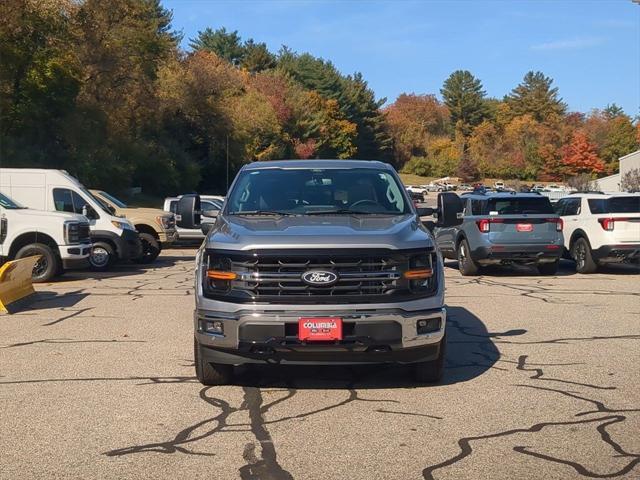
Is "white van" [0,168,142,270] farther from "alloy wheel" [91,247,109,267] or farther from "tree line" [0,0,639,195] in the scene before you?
"tree line" [0,0,639,195]

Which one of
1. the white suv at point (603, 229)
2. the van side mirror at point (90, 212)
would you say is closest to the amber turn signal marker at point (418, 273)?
the white suv at point (603, 229)

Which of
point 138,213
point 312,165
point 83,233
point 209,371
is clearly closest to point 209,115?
point 138,213

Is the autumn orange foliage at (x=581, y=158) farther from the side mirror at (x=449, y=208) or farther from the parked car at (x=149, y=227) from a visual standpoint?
the side mirror at (x=449, y=208)

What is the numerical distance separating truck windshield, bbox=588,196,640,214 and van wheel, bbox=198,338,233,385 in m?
12.1

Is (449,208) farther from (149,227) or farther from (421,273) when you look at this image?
(149,227)

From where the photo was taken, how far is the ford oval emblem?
662cm

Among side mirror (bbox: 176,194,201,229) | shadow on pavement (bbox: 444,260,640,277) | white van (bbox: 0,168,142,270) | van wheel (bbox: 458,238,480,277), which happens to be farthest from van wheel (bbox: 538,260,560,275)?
side mirror (bbox: 176,194,201,229)

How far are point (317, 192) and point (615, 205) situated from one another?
10852 mm

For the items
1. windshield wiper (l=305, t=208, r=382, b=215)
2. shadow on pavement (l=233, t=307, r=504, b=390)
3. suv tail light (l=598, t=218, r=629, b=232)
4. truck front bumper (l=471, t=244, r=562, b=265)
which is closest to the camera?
shadow on pavement (l=233, t=307, r=504, b=390)

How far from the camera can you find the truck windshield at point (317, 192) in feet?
26.7

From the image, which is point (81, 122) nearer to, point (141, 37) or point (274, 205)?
point (141, 37)

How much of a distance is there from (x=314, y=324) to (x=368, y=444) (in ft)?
3.99

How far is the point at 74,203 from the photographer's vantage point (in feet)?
61.5

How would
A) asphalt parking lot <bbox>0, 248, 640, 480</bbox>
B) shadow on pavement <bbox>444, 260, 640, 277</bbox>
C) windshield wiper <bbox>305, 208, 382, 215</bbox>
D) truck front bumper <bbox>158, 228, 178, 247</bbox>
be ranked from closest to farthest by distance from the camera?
asphalt parking lot <bbox>0, 248, 640, 480</bbox>
windshield wiper <bbox>305, 208, 382, 215</bbox>
shadow on pavement <bbox>444, 260, 640, 277</bbox>
truck front bumper <bbox>158, 228, 178, 247</bbox>
